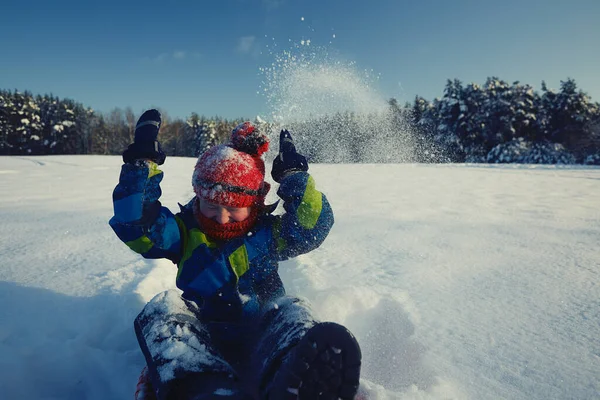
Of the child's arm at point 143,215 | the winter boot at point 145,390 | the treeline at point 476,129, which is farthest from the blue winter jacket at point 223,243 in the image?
the treeline at point 476,129

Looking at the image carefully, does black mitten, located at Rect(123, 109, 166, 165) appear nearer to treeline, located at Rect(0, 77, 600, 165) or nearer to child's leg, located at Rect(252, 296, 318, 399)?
child's leg, located at Rect(252, 296, 318, 399)

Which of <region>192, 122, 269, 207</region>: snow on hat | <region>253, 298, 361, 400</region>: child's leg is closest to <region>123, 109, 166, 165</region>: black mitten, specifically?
<region>192, 122, 269, 207</region>: snow on hat

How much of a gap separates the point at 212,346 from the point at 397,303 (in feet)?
2.99

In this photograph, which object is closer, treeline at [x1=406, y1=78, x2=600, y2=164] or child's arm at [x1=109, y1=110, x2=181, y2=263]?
child's arm at [x1=109, y1=110, x2=181, y2=263]

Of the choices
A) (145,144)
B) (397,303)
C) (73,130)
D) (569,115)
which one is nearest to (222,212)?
(145,144)

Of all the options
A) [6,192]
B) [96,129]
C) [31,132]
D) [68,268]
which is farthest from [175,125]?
[68,268]

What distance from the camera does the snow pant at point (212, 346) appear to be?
3.65ft

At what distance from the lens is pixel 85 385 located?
1.37 m

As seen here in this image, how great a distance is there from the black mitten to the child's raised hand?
0.50m

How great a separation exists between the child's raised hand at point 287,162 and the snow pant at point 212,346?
21.9 inches

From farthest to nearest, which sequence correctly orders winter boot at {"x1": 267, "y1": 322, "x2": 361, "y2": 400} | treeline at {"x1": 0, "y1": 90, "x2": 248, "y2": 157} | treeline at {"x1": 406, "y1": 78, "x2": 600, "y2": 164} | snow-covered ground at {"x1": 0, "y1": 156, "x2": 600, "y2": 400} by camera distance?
treeline at {"x1": 0, "y1": 90, "x2": 248, "y2": 157} < treeline at {"x1": 406, "y1": 78, "x2": 600, "y2": 164} < snow-covered ground at {"x1": 0, "y1": 156, "x2": 600, "y2": 400} < winter boot at {"x1": 267, "y1": 322, "x2": 361, "y2": 400}

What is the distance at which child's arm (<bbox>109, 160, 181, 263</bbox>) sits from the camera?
1.37m

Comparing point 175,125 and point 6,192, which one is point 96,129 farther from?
point 6,192

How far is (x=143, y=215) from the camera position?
1399 millimetres
